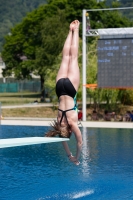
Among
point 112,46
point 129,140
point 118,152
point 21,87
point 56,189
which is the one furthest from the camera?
point 21,87

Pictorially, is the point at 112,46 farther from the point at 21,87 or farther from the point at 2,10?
the point at 2,10

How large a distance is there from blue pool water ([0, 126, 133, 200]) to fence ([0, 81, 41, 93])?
5590cm

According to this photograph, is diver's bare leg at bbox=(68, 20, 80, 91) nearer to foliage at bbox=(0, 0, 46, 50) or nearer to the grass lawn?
the grass lawn

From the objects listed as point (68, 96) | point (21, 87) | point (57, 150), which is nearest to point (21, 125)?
point (57, 150)

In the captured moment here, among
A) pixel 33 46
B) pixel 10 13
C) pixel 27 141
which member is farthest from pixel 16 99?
pixel 10 13

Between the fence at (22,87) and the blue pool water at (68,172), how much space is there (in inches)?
2201

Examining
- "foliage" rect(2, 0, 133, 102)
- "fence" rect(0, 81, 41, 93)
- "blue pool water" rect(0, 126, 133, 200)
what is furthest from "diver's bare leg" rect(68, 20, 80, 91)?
"fence" rect(0, 81, 41, 93)

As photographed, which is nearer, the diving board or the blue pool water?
the diving board

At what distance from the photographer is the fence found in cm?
7662

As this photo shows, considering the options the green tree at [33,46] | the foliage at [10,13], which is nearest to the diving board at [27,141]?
the green tree at [33,46]

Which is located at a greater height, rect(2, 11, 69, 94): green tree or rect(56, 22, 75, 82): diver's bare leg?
rect(2, 11, 69, 94): green tree

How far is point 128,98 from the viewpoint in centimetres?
3338

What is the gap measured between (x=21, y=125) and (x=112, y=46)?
5840 millimetres

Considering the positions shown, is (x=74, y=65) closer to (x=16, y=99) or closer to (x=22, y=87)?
(x=16, y=99)
